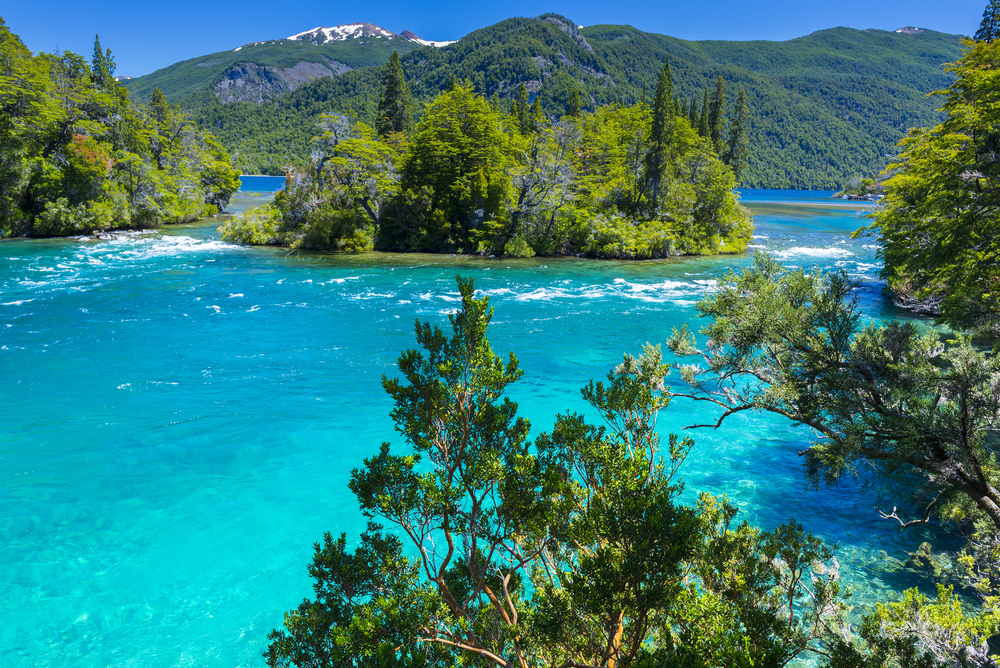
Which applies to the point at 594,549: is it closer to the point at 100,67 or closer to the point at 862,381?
the point at 862,381

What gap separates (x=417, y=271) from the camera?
33938 mm

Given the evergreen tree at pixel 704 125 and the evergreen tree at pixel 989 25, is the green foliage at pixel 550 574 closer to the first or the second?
the evergreen tree at pixel 989 25

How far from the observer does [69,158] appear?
45.2 meters

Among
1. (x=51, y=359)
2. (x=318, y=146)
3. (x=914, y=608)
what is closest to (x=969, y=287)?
(x=914, y=608)

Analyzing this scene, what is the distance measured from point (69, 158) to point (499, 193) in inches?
1506

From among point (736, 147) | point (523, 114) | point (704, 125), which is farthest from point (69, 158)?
point (736, 147)

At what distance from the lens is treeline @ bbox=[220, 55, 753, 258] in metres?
40.2

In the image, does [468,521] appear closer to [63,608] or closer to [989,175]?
[63,608]

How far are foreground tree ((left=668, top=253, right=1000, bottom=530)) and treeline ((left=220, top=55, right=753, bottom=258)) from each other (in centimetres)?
3081

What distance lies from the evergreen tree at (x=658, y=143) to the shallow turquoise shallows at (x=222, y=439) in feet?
55.2

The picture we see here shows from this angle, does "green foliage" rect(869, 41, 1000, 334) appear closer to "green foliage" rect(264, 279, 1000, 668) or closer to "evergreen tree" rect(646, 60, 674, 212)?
"green foliage" rect(264, 279, 1000, 668)

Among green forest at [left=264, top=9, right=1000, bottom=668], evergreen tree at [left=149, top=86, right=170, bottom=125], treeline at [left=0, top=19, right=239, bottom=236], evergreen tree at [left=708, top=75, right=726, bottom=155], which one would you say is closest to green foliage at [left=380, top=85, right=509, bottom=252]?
treeline at [left=0, top=19, right=239, bottom=236]

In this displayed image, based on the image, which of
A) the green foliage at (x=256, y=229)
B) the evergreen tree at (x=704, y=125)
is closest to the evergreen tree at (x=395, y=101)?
the green foliage at (x=256, y=229)

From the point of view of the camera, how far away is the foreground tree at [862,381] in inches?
254
